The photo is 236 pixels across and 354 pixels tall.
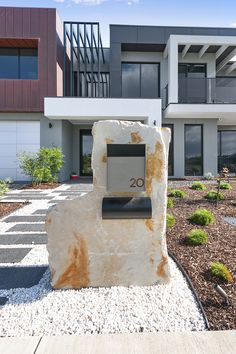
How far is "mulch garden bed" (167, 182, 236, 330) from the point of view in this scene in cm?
250

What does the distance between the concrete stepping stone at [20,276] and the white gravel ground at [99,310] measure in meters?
0.12

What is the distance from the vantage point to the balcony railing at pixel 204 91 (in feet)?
45.5

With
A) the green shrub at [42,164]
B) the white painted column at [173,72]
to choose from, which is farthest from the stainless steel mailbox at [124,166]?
the white painted column at [173,72]

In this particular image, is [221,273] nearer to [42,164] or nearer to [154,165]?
[154,165]

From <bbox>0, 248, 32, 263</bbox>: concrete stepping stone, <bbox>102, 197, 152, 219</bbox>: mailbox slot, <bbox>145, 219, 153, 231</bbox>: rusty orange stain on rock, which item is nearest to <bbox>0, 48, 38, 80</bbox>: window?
<bbox>0, 248, 32, 263</bbox>: concrete stepping stone

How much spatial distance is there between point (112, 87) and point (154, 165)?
1267 cm

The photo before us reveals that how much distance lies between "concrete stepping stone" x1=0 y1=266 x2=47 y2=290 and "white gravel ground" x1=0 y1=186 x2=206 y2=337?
0.12 m

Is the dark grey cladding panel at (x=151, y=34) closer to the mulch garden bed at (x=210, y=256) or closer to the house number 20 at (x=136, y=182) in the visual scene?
the mulch garden bed at (x=210, y=256)

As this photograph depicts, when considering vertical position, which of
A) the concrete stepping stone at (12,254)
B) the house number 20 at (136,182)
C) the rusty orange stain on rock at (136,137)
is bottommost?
the concrete stepping stone at (12,254)

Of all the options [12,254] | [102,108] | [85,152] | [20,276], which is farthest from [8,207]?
[85,152]

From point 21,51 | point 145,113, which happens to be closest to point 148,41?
point 145,113

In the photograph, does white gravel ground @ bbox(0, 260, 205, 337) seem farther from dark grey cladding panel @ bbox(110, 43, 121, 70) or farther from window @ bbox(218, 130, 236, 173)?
window @ bbox(218, 130, 236, 173)

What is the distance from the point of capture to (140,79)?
15922 millimetres

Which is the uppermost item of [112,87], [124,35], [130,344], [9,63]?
[124,35]
